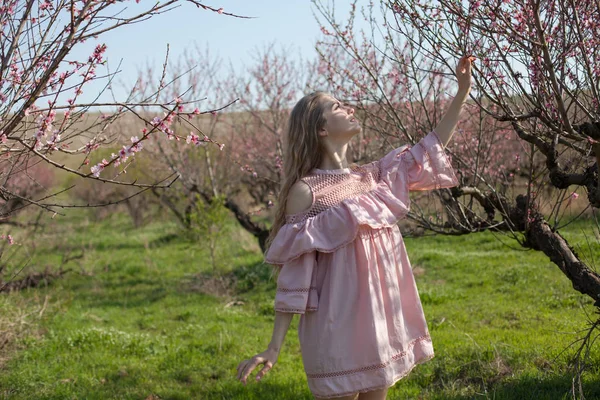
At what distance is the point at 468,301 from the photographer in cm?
721

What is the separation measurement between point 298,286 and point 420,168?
76cm

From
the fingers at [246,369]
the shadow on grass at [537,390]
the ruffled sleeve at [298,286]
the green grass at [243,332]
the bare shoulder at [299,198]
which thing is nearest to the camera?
the fingers at [246,369]

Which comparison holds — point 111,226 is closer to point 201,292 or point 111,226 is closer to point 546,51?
point 201,292

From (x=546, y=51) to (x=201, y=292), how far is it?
7.23 meters

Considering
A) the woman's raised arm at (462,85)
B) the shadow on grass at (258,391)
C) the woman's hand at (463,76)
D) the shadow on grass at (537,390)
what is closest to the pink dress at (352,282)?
the woman's raised arm at (462,85)

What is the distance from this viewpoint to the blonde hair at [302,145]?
9.02 feet

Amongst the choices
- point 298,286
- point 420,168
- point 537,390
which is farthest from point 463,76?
point 537,390

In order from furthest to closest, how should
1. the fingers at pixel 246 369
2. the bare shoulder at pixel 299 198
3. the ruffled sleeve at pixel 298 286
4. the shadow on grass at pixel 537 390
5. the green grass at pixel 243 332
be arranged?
the green grass at pixel 243 332 → the shadow on grass at pixel 537 390 → the bare shoulder at pixel 299 198 → the ruffled sleeve at pixel 298 286 → the fingers at pixel 246 369

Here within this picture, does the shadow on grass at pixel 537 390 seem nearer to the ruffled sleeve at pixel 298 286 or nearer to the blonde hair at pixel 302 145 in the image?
the ruffled sleeve at pixel 298 286

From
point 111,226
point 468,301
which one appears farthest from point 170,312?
point 111,226

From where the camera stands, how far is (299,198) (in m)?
2.71

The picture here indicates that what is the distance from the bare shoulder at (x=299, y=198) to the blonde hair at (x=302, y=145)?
0.17 ft

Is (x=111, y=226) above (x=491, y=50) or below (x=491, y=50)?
below

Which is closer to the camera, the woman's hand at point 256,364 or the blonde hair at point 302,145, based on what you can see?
the woman's hand at point 256,364
